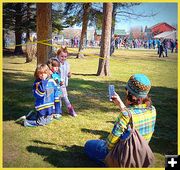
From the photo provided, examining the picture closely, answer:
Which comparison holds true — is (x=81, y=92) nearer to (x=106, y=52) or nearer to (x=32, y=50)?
(x=106, y=52)

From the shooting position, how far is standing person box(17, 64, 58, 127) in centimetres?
476

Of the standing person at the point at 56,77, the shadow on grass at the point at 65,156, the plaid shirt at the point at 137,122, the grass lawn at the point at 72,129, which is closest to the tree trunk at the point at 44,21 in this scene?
the grass lawn at the point at 72,129

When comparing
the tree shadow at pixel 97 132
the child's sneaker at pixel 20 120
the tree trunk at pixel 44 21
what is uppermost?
the tree trunk at pixel 44 21

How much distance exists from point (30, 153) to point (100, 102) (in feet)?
10.3

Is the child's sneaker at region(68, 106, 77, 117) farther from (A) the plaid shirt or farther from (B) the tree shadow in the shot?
(A) the plaid shirt

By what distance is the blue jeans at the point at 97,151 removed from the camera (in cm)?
356

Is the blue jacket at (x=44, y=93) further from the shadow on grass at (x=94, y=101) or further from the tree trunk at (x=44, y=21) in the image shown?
the tree trunk at (x=44, y=21)

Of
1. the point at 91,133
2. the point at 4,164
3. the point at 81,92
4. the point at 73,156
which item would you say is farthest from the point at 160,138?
the point at 81,92

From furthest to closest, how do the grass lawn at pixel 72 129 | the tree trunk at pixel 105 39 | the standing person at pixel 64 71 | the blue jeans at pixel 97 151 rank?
the tree trunk at pixel 105 39
the standing person at pixel 64 71
the grass lawn at pixel 72 129
the blue jeans at pixel 97 151

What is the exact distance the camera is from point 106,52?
10.7 meters

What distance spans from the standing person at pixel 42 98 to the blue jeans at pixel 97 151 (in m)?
1.36

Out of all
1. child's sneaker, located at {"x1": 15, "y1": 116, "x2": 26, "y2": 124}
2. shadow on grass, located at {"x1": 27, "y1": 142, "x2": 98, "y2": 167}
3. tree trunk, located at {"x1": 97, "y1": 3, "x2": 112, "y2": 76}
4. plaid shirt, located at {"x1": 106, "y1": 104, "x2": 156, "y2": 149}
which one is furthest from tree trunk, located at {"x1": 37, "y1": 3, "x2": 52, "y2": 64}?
tree trunk, located at {"x1": 97, "y1": 3, "x2": 112, "y2": 76}

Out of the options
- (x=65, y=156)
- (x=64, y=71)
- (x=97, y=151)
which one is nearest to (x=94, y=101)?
(x=64, y=71)

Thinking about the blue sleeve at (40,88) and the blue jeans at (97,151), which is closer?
the blue jeans at (97,151)
